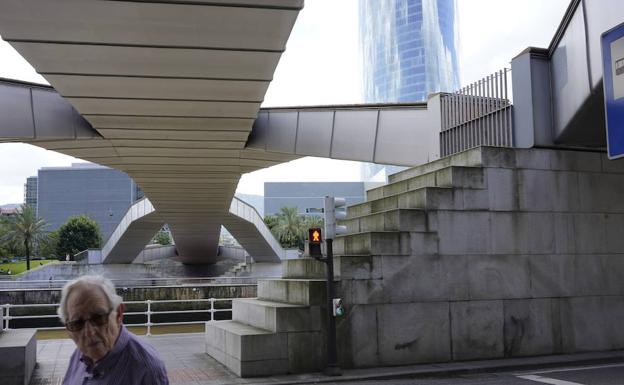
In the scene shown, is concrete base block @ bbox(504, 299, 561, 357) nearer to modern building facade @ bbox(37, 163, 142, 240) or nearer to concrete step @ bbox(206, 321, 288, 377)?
concrete step @ bbox(206, 321, 288, 377)

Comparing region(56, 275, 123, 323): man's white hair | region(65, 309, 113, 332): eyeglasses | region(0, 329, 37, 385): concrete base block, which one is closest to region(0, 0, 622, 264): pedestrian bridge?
region(0, 329, 37, 385): concrete base block

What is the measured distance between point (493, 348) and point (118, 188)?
169384 millimetres

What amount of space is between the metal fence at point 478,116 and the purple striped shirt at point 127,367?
12.4m

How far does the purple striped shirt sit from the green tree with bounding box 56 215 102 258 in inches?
3523

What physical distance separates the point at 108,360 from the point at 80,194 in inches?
7215

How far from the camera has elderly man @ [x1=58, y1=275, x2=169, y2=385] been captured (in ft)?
8.55

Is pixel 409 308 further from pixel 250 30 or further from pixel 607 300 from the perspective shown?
pixel 250 30

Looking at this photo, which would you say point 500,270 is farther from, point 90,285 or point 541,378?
point 90,285

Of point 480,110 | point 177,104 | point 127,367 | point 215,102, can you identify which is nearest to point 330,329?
point 215,102

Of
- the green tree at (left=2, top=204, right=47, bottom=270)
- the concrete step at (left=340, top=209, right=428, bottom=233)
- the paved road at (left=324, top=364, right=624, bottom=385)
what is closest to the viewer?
the paved road at (left=324, top=364, right=624, bottom=385)

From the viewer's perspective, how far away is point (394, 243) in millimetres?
11852

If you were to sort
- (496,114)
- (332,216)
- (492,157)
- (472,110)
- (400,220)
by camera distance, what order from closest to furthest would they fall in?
1. (332,216)
2. (400,220)
3. (492,157)
4. (496,114)
5. (472,110)

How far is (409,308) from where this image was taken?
11812mm

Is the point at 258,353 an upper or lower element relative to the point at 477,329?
lower
